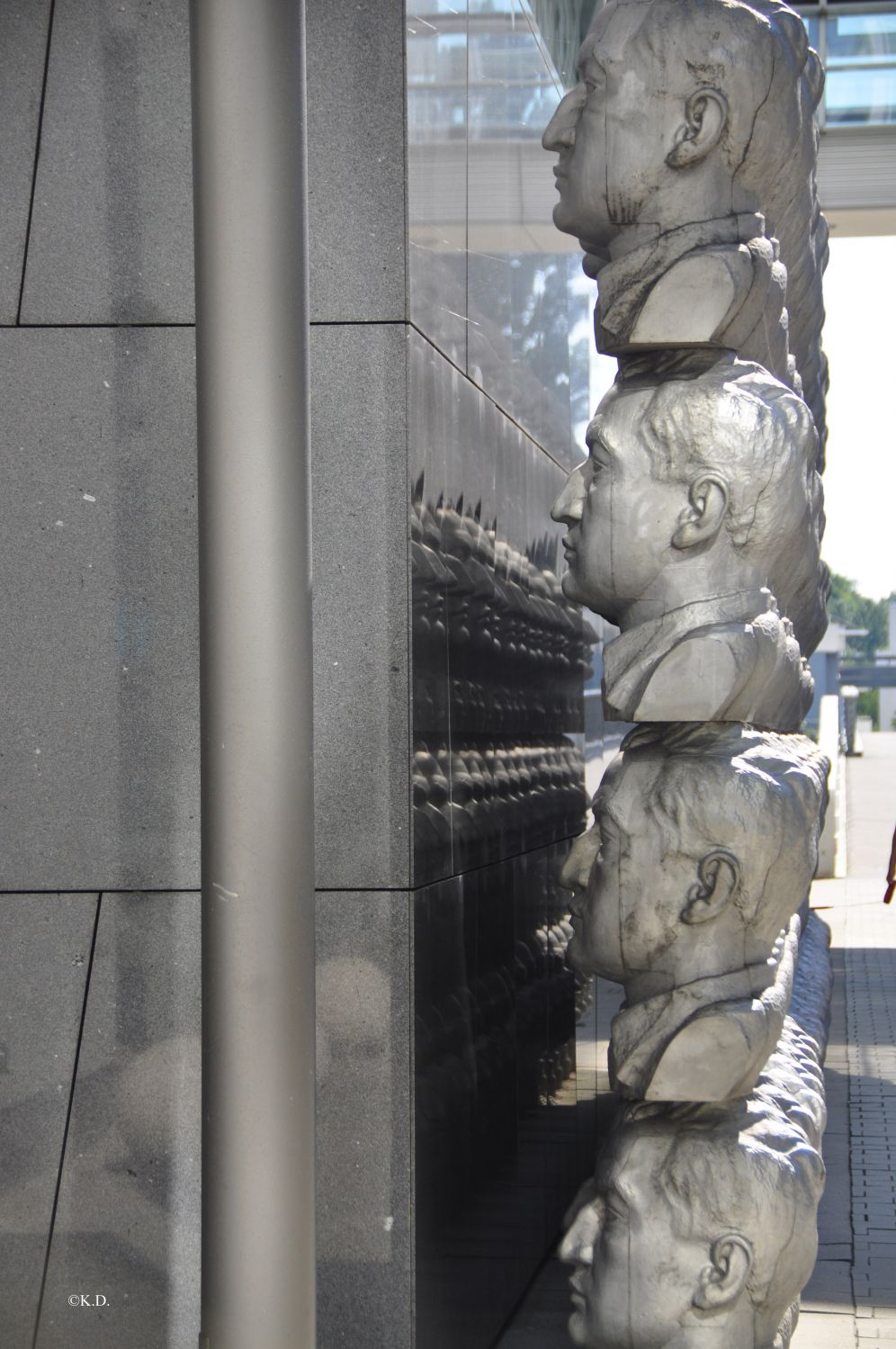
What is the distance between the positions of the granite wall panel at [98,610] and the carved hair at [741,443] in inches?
45.1

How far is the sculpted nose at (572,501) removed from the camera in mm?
4031

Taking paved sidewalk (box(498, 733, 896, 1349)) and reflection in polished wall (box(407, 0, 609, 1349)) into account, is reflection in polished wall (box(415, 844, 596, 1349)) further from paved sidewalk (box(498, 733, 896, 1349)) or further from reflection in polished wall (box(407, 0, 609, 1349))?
paved sidewalk (box(498, 733, 896, 1349))

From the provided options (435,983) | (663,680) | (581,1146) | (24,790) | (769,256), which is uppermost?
(769,256)

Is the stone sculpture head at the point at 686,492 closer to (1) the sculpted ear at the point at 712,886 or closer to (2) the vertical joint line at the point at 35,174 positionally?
(1) the sculpted ear at the point at 712,886

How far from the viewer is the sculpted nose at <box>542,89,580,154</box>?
409 centimetres

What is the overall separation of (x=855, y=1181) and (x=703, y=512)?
3.75m

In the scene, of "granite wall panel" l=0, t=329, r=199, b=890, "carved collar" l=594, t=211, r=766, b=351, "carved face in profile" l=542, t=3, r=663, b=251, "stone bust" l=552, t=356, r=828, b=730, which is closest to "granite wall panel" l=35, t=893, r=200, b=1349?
"granite wall panel" l=0, t=329, r=199, b=890

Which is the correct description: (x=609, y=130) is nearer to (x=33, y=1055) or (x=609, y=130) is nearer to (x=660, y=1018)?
(x=660, y=1018)

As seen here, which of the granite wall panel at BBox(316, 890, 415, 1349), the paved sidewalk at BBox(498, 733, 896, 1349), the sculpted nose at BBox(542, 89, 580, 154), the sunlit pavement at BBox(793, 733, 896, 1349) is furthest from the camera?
the sunlit pavement at BBox(793, 733, 896, 1349)

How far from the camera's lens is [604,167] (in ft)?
13.3

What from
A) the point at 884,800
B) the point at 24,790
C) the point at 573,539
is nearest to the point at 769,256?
the point at 573,539

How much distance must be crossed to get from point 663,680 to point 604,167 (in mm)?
1317

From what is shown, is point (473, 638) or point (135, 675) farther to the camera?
point (473, 638)

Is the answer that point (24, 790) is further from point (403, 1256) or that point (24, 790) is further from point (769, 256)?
point (769, 256)
